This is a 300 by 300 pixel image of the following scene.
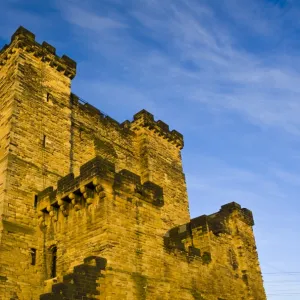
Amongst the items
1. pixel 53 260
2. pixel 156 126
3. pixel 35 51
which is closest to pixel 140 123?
pixel 156 126

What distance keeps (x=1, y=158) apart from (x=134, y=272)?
22.4 ft

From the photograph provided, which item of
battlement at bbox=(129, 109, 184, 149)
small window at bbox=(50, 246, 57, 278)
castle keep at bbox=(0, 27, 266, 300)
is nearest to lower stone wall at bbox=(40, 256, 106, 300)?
castle keep at bbox=(0, 27, 266, 300)

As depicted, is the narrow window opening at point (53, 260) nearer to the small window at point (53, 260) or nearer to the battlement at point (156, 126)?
the small window at point (53, 260)

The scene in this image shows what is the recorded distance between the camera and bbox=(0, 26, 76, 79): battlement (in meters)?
18.4

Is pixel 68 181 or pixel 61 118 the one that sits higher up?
pixel 61 118

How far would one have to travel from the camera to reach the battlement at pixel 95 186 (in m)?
13.2

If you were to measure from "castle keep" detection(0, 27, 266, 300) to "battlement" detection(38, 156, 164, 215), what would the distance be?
3 cm

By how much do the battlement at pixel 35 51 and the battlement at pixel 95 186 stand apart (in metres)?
6.90

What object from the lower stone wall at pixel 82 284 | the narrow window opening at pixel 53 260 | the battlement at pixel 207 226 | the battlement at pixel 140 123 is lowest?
the lower stone wall at pixel 82 284

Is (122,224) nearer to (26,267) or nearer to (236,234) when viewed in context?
(26,267)

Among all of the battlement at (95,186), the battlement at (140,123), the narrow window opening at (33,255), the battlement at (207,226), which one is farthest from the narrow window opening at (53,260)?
the battlement at (140,123)

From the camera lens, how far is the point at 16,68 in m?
17.7

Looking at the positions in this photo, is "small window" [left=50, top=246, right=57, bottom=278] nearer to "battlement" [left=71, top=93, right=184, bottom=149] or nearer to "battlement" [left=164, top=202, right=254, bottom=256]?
"battlement" [left=164, top=202, right=254, bottom=256]

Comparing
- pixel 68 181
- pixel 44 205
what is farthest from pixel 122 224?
pixel 44 205
